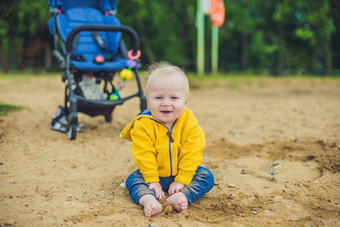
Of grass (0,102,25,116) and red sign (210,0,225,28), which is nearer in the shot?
grass (0,102,25,116)

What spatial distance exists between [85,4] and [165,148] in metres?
3.12

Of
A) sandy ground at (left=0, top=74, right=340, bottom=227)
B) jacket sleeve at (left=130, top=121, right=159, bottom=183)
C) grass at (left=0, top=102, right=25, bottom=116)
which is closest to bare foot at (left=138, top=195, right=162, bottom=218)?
sandy ground at (left=0, top=74, right=340, bottom=227)

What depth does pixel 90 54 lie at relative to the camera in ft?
14.0

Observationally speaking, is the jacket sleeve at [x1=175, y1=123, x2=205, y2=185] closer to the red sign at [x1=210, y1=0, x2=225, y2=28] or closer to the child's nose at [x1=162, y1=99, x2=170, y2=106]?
the child's nose at [x1=162, y1=99, x2=170, y2=106]

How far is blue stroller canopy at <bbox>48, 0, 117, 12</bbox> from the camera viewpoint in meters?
4.11

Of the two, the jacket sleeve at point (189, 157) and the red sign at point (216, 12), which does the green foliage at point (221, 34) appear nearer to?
the red sign at point (216, 12)

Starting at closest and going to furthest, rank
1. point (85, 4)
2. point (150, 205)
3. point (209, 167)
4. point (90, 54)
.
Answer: point (150, 205) < point (209, 167) < point (90, 54) < point (85, 4)

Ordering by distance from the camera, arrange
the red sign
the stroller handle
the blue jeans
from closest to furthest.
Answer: the blue jeans < the stroller handle < the red sign

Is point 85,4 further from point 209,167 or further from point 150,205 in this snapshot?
point 150,205

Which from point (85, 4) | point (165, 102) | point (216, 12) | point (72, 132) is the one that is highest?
point (216, 12)

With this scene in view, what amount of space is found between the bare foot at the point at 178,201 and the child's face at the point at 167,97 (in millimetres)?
512

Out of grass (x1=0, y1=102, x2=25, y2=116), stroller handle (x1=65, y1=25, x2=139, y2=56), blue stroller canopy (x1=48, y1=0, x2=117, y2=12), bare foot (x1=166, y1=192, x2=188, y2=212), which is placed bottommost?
bare foot (x1=166, y1=192, x2=188, y2=212)

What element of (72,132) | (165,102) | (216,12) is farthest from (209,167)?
(216,12)

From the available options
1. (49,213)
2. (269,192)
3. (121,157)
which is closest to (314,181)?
(269,192)
